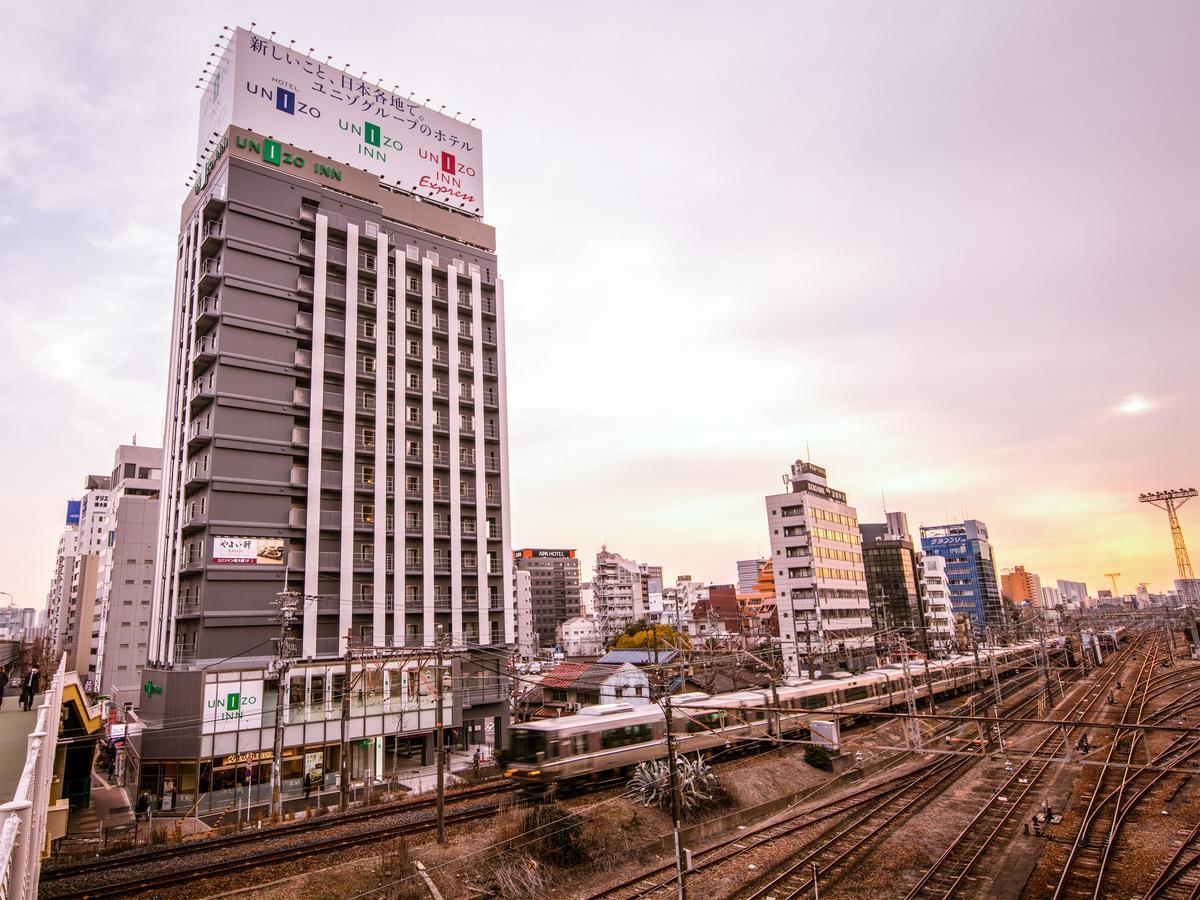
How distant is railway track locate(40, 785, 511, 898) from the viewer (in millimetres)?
18688

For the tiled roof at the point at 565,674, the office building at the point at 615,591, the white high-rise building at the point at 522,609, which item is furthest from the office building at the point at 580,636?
the tiled roof at the point at 565,674

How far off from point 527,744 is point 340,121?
44.5 meters

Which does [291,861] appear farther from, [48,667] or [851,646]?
[48,667]

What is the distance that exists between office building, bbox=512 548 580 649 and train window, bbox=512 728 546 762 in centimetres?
10877

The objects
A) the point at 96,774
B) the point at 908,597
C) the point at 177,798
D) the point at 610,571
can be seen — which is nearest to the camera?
the point at 177,798

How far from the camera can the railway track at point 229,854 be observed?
18.7m

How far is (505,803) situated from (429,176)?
45.0 meters

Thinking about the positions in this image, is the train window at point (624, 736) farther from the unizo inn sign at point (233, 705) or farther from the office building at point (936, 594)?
the office building at point (936, 594)

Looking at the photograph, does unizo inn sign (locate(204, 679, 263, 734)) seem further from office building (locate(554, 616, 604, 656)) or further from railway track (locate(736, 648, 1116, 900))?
office building (locate(554, 616, 604, 656))

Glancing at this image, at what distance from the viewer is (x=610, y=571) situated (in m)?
120

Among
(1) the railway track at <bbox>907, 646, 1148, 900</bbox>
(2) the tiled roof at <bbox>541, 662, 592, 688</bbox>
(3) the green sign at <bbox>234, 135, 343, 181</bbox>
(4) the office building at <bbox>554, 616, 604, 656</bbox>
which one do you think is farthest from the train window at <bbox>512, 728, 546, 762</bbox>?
(4) the office building at <bbox>554, 616, 604, 656</bbox>

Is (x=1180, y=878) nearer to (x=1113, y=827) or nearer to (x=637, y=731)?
(x=1113, y=827)

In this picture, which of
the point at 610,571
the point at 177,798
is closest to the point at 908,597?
the point at 610,571

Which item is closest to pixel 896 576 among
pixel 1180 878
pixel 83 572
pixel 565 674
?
pixel 565 674
